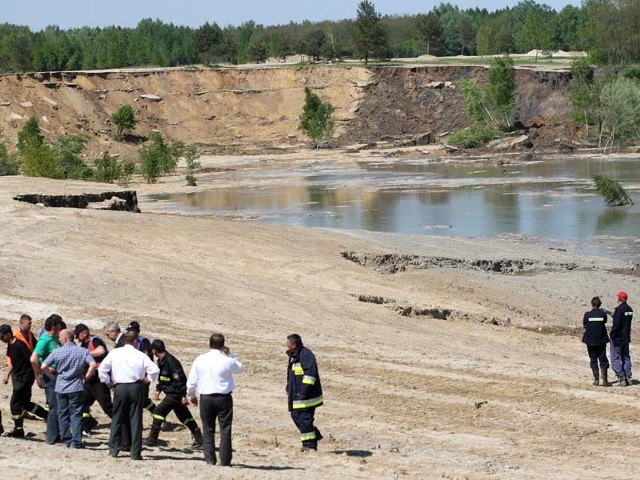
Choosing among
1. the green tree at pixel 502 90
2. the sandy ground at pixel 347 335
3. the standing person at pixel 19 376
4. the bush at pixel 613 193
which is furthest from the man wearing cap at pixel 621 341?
the green tree at pixel 502 90

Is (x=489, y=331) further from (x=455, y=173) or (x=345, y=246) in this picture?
(x=455, y=173)

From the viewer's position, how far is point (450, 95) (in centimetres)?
10838

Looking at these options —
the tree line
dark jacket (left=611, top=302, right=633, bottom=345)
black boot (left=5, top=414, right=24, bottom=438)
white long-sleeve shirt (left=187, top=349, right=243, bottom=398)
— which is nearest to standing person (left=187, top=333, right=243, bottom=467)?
white long-sleeve shirt (left=187, top=349, right=243, bottom=398)

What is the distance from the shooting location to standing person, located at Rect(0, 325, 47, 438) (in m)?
12.9

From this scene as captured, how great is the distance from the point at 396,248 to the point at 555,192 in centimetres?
2568

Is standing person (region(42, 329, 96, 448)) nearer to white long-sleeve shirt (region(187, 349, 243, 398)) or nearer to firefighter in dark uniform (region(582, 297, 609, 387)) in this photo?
white long-sleeve shirt (region(187, 349, 243, 398))

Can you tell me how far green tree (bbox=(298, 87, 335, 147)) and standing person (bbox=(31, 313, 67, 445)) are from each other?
86.8 meters

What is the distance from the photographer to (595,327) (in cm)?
1706

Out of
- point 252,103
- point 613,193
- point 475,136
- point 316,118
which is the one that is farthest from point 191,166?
point 252,103

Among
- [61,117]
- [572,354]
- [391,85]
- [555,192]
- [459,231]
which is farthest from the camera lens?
[391,85]

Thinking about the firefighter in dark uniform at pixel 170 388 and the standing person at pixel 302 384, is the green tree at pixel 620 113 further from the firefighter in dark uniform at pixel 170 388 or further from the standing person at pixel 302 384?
the firefighter in dark uniform at pixel 170 388

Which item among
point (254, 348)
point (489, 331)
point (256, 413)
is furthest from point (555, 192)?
point (256, 413)

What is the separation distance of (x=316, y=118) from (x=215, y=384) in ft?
295

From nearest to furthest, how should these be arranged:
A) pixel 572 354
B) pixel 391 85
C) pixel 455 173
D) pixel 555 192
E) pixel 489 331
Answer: pixel 572 354, pixel 489 331, pixel 555 192, pixel 455 173, pixel 391 85
